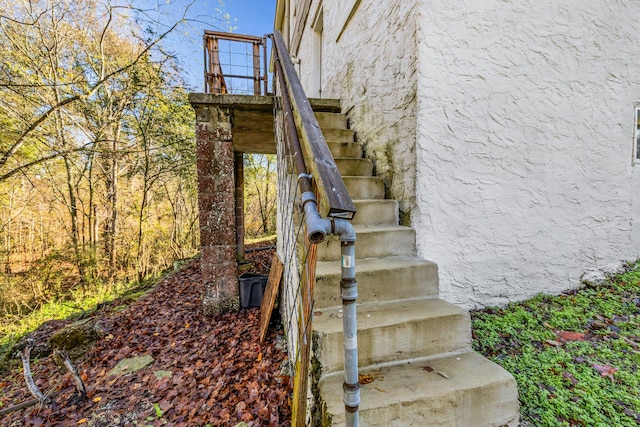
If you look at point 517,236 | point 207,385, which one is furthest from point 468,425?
point 207,385

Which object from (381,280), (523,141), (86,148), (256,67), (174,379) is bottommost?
(174,379)

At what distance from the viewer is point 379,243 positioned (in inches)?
79.8

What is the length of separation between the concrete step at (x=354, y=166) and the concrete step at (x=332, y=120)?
74 centimetres

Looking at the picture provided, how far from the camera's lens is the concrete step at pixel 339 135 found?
3.00 m

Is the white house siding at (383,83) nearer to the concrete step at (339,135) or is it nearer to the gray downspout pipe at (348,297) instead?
the concrete step at (339,135)

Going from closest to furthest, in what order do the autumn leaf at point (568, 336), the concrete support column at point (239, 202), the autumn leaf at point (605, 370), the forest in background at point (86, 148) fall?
the autumn leaf at point (605, 370)
the autumn leaf at point (568, 336)
the forest in background at point (86, 148)
the concrete support column at point (239, 202)

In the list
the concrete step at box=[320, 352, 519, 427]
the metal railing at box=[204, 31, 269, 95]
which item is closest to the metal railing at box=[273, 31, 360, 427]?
the concrete step at box=[320, 352, 519, 427]

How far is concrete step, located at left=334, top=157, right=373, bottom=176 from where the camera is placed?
2.61m

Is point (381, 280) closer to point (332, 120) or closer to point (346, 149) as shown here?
point (346, 149)

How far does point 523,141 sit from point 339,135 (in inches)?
67.4


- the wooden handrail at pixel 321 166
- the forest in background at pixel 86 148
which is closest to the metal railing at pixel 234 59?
the forest in background at pixel 86 148

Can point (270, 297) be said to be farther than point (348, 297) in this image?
Yes

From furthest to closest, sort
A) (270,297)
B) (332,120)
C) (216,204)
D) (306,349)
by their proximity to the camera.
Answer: (216,204)
(332,120)
(270,297)
(306,349)

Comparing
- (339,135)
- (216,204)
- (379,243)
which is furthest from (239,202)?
(379,243)
